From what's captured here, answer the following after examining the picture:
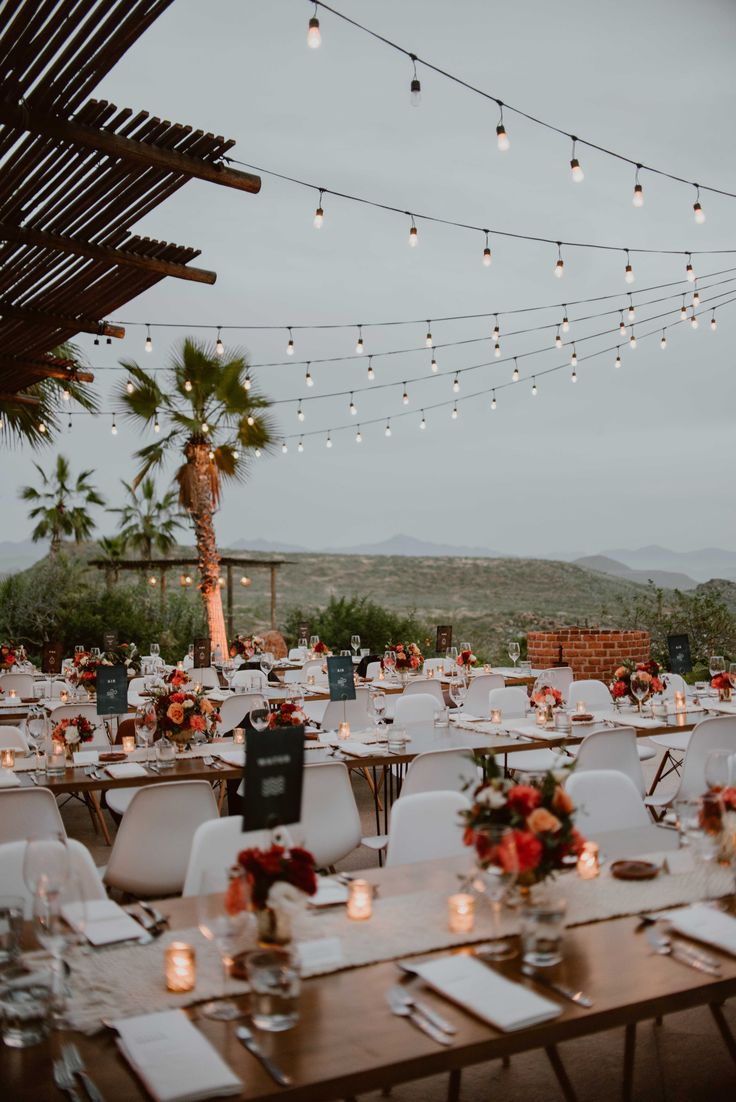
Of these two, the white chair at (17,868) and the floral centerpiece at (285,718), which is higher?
the floral centerpiece at (285,718)

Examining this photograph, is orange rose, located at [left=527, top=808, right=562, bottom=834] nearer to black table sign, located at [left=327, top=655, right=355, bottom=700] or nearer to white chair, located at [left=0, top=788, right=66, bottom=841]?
white chair, located at [left=0, top=788, right=66, bottom=841]

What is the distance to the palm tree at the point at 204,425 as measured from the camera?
12922 millimetres

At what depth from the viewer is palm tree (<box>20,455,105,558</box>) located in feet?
69.8

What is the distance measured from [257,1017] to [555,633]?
10181mm

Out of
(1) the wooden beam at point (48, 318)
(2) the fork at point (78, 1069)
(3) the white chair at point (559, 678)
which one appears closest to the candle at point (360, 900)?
(2) the fork at point (78, 1069)

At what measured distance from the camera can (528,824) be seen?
231cm

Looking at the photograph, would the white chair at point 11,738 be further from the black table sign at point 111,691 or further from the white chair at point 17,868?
the white chair at point 17,868

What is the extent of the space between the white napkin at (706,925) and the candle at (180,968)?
1.10 meters

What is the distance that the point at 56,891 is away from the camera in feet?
6.59

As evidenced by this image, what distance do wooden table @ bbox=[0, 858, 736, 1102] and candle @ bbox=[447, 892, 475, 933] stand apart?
240 mm

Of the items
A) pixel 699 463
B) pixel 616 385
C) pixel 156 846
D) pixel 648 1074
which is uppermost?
pixel 616 385

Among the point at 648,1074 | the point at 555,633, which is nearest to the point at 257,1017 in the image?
the point at 648,1074

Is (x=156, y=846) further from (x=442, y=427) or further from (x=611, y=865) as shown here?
(x=442, y=427)

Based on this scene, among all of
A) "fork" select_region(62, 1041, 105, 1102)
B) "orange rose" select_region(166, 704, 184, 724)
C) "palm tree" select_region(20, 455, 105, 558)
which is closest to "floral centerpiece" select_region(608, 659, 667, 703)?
"orange rose" select_region(166, 704, 184, 724)
